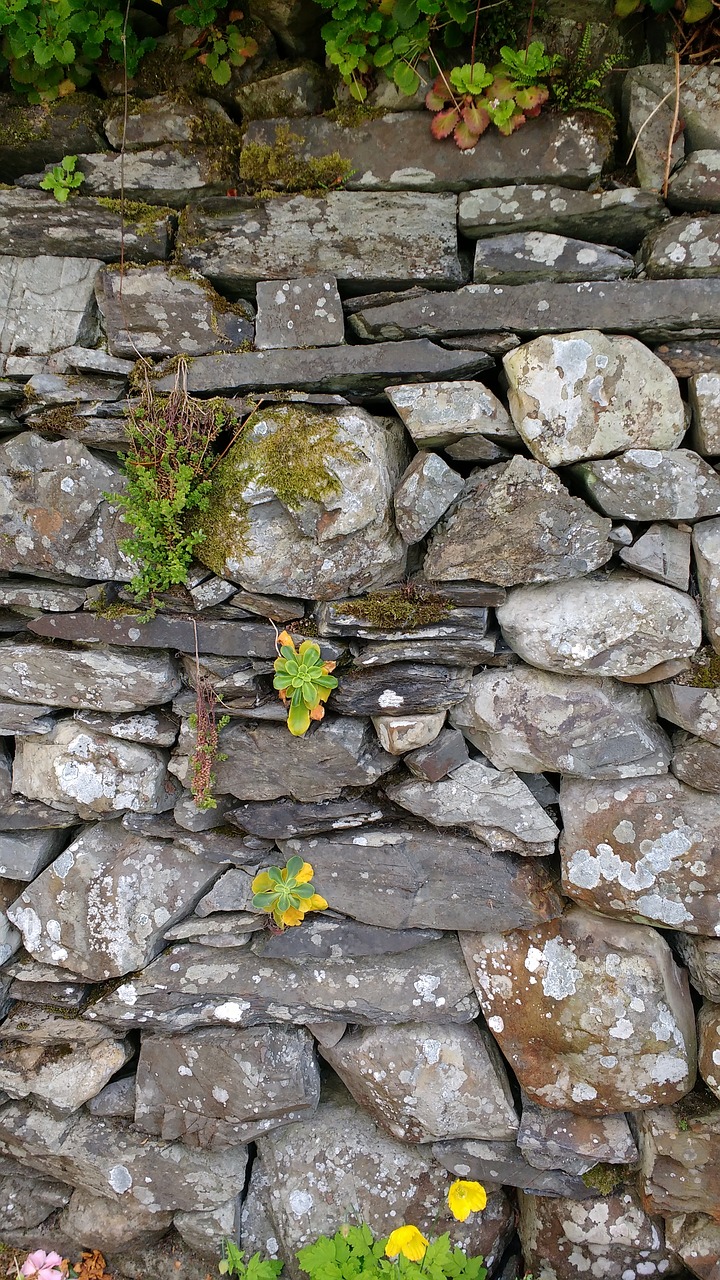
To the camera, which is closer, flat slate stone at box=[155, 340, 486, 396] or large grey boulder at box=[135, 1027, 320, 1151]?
flat slate stone at box=[155, 340, 486, 396]

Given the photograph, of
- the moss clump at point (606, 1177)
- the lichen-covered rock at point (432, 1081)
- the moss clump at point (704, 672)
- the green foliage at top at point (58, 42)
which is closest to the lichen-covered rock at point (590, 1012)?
the lichen-covered rock at point (432, 1081)

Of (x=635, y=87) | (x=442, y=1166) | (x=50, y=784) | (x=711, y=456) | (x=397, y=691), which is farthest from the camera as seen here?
(x=442, y=1166)

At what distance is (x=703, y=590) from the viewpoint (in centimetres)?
302

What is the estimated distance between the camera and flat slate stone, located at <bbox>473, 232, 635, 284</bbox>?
9.39 feet

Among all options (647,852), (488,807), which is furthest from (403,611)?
(647,852)

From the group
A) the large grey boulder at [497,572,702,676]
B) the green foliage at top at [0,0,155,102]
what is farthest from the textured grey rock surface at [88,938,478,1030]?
the green foliage at top at [0,0,155,102]

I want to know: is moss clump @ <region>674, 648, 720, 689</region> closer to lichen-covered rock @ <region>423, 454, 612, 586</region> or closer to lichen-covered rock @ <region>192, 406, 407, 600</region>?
lichen-covered rock @ <region>423, 454, 612, 586</region>

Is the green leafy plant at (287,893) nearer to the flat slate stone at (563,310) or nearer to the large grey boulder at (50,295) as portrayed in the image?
the flat slate stone at (563,310)

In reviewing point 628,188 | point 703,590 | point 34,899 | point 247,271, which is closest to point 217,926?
point 34,899

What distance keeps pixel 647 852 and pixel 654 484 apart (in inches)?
67.7

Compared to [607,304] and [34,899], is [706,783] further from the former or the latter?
[34,899]

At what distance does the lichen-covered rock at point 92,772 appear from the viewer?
3.53 meters

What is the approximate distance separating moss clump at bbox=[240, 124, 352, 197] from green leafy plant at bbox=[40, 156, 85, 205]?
0.74 m

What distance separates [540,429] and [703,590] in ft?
3.42
